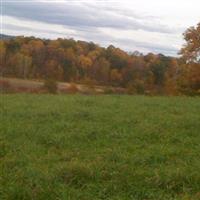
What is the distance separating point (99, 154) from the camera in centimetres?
855

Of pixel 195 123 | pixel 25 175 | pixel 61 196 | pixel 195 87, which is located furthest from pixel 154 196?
pixel 195 87

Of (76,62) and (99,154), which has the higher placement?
(99,154)

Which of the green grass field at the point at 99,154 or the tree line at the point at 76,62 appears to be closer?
the green grass field at the point at 99,154

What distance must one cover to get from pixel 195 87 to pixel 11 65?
27.1 meters

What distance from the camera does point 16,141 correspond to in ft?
31.4

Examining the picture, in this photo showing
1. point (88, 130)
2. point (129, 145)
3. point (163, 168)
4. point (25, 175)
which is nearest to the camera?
point (25, 175)

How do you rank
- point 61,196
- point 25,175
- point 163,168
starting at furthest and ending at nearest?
point 163,168, point 25,175, point 61,196

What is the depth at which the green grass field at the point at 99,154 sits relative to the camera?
6613 millimetres

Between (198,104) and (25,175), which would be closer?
(25,175)

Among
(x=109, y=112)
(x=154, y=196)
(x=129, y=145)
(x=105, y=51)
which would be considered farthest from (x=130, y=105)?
(x=105, y=51)

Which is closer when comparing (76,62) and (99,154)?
(99,154)

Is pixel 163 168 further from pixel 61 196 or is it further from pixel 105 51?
pixel 105 51

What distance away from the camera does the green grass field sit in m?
6.61

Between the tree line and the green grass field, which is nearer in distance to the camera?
the green grass field
